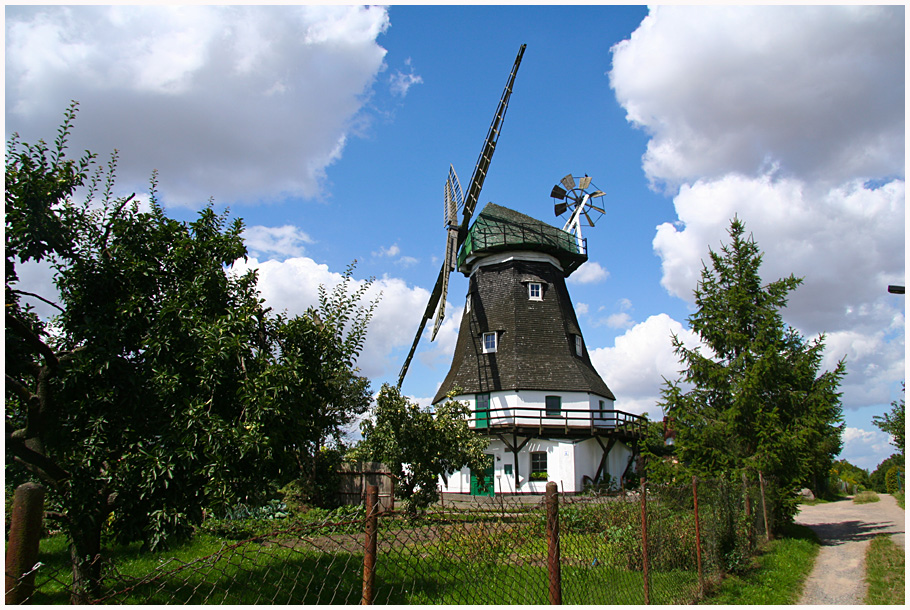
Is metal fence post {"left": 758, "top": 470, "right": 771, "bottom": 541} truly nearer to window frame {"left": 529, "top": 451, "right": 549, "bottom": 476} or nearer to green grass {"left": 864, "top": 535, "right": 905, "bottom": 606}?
green grass {"left": 864, "top": 535, "right": 905, "bottom": 606}

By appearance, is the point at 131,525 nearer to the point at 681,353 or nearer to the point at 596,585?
the point at 596,585

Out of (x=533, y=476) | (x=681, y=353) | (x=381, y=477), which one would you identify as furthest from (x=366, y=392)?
(x=681, y=353)

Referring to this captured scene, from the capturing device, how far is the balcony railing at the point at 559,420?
23.4 meters

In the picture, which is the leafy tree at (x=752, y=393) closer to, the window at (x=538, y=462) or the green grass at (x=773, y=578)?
the green grass at (x=773, y=578)

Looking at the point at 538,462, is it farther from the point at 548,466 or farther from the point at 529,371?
the point at 529,371

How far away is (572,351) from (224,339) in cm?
2264

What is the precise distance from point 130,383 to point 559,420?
20361 millimetres

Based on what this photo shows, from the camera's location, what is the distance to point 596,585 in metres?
6.86

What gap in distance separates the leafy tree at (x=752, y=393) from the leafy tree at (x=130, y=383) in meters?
12.6

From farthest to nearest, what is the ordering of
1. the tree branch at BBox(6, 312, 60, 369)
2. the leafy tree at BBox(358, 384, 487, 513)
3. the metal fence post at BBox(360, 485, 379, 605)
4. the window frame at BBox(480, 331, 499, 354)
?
the window frame at BBox(480, 331, 499, 354) < the leafy tree at BBox(358, 384, 487, 513) < the tree branch at BBox(6, 312, 60, 369) < the metal fence post at BBox(360, 485, 379, 605)


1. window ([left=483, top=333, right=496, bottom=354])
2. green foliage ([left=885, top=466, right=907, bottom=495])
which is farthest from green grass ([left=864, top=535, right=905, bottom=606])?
green foliage ([left=885, top=466, right=907, bottom=495])

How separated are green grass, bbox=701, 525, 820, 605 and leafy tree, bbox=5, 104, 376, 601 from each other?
20.8ft

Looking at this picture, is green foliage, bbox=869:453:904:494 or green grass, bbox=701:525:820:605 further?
green foliage, bbox=869:453:904:494

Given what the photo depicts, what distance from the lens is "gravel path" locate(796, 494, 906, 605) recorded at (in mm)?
9125
